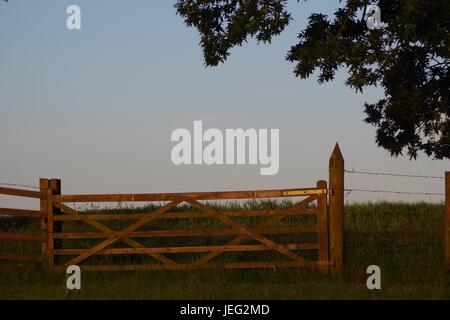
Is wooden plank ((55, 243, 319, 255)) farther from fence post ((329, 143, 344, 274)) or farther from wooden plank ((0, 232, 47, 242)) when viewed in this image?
wooden plank ((0, 232, 47, 242))

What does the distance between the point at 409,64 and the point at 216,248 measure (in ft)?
30.4

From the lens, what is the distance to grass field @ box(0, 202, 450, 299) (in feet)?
45.9

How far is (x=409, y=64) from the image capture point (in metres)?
23.0

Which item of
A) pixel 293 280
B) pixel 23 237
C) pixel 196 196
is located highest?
pixel 196 196

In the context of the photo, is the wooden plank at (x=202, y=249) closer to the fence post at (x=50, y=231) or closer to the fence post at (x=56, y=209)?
the fence post at (x=50, y=231)

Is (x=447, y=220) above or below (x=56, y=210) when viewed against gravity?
below

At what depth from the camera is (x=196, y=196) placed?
17.6 m

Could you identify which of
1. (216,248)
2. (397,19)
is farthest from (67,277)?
(397,19)

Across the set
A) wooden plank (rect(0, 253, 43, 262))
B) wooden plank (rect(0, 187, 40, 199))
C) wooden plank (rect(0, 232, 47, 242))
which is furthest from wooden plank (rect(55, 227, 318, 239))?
wooden plank (rect(0, 187, 40, 199))

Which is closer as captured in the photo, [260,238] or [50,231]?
[260,238]

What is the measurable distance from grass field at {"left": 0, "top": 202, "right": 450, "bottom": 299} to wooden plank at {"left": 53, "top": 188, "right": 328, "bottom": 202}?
1636 mm

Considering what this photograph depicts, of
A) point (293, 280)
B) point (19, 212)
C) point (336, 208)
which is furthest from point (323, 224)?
point (19, 212)

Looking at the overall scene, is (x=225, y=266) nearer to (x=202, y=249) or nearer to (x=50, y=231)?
(x=202, y=249)

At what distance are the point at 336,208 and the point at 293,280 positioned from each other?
1927mm
